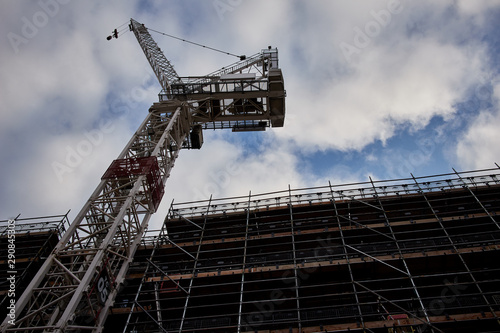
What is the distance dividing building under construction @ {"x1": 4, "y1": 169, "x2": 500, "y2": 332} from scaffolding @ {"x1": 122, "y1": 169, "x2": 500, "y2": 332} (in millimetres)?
53

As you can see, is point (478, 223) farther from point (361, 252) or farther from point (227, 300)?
point (227, 300)

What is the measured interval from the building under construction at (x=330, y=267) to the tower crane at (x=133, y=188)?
1.46 meters

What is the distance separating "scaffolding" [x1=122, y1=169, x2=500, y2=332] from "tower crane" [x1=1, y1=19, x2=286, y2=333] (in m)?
1.67

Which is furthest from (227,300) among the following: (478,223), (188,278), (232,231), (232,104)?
(232,104)

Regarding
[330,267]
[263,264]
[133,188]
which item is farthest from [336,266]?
[133,188]

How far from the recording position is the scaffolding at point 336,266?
48.7 feet

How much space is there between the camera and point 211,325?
15266 millimetres

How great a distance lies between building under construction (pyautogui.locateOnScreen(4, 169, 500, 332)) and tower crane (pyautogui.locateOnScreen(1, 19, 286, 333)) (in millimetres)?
1462

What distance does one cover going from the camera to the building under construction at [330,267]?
14.9 meters

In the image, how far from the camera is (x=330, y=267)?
16812 mm

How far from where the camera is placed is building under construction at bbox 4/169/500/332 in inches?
585

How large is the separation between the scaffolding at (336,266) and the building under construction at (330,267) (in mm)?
53

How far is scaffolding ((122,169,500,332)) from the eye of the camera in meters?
14.8

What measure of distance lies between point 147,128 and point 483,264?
2045cm
